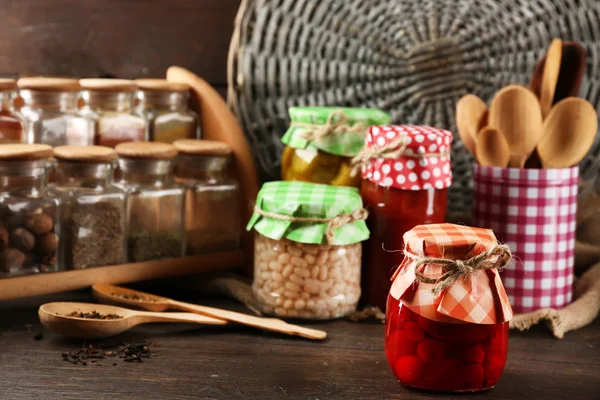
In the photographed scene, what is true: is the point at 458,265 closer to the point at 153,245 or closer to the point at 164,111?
the point at 153,245

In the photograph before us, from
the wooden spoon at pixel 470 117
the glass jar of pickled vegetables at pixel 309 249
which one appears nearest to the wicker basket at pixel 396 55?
the wooden spoon at pixel 470 117

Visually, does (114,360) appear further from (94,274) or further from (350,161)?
(350,161)

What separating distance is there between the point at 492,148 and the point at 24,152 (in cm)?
57

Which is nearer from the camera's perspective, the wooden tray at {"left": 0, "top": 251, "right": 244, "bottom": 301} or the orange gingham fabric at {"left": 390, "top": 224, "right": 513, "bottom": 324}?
the orange gingham fabric at {"left": 390, "top": 224, "right": 513, "bottom": 324}

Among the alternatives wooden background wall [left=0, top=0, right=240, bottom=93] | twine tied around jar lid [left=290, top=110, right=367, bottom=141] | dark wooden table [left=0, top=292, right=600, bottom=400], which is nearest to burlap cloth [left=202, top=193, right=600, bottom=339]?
dark wooden table [left=0, top=292, right=600, bottom=400]

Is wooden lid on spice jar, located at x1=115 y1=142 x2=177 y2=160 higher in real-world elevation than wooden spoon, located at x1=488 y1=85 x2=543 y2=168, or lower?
lower

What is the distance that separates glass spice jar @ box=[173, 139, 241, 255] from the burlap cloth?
57 millimetres

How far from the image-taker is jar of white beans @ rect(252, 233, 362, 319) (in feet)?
3.00

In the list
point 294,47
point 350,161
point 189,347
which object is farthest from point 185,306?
point 294,47

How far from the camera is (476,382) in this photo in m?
0.73

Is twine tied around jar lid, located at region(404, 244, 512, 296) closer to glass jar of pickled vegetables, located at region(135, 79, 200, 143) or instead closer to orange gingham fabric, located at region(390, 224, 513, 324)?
orange gingham fabric, located at region(390, 224, 513, 324)

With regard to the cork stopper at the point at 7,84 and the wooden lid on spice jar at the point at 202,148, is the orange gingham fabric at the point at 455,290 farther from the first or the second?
the cork stopper at the point at 7,84

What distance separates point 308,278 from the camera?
92 cm

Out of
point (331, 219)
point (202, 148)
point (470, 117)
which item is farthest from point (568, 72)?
point (202, 148)
